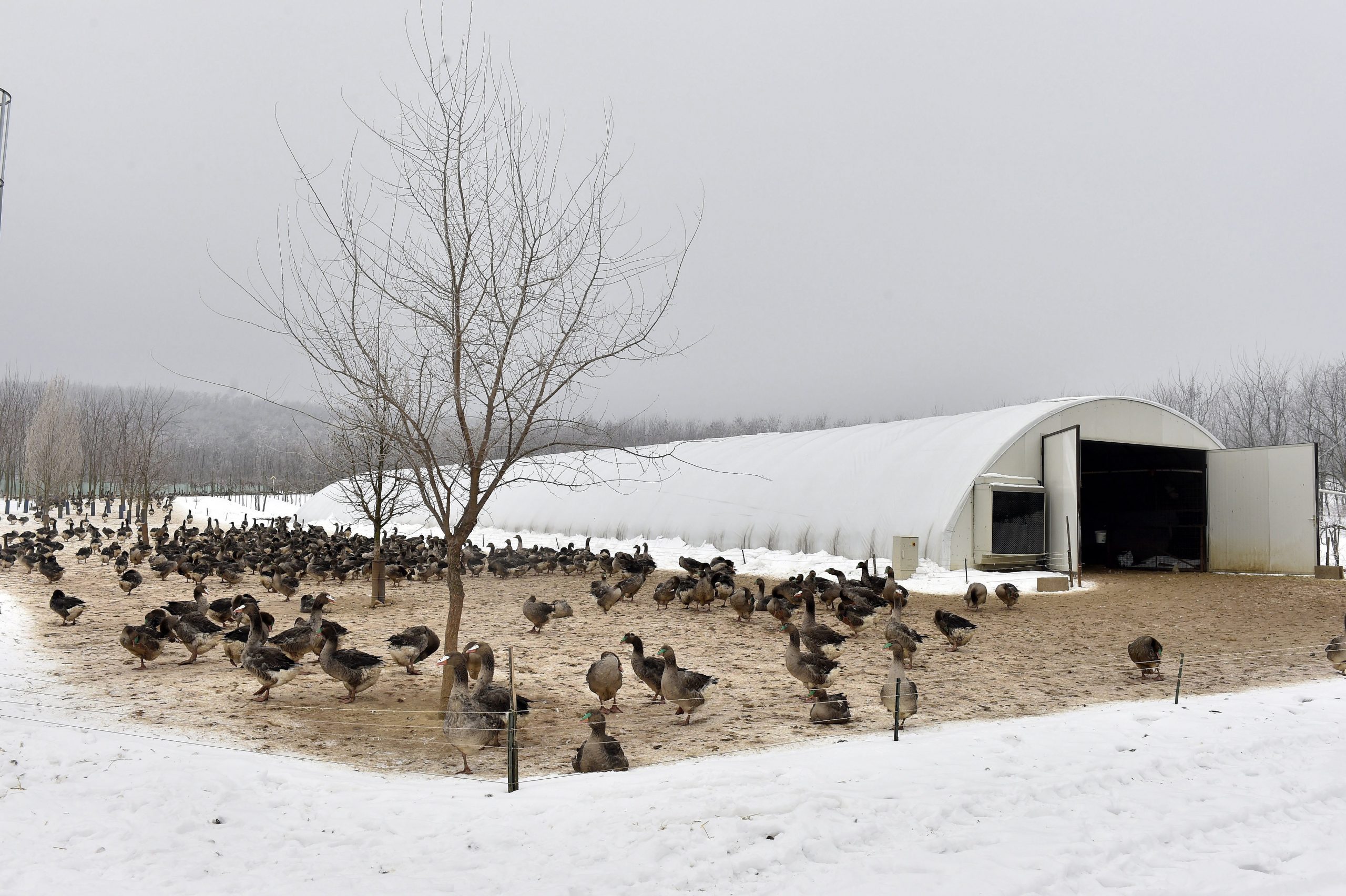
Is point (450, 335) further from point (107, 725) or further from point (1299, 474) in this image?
point (1299, 474)

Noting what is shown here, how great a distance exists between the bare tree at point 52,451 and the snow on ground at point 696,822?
42.1m

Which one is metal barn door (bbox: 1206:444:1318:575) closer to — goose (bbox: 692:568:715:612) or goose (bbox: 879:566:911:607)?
goose (bbox: 879:566:911:607)

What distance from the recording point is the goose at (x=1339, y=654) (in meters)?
11.5

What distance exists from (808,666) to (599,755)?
366 centimetres

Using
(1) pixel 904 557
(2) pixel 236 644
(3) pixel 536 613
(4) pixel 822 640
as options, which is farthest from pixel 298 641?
(1) pixel 904 557

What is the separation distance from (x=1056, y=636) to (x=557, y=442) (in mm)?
11012

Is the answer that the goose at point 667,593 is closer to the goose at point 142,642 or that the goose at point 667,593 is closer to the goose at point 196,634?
the goose at point 196,634

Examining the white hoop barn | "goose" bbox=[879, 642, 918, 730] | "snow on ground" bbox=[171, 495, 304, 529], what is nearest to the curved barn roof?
the white hoop barn

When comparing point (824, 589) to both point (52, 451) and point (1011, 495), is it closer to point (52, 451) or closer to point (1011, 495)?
point (1011, 495)

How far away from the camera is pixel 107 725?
7875mm

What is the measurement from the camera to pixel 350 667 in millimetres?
9266

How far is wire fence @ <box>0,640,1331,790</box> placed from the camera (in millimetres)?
7414

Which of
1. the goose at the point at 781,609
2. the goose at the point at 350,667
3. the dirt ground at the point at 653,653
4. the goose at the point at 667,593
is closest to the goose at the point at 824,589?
the dirt ground at the point at 653,653

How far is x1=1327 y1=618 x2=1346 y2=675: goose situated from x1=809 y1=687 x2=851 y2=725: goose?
27.7ft
